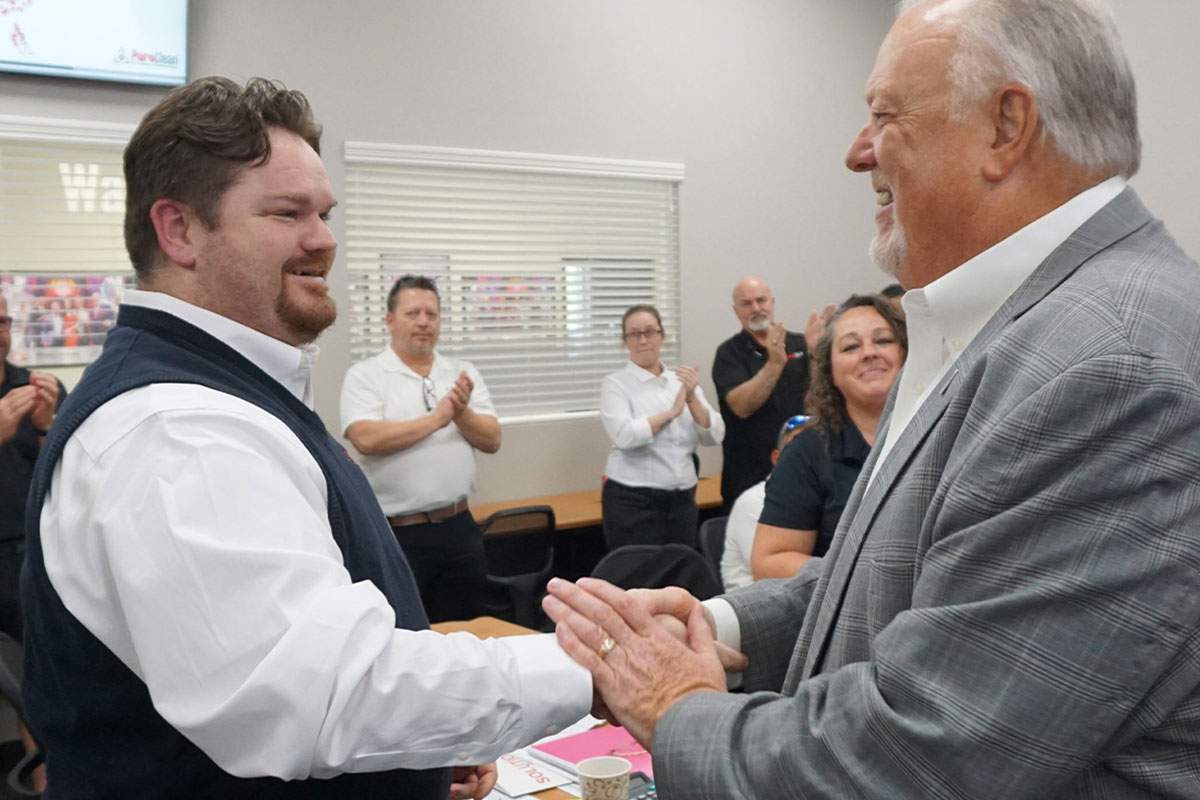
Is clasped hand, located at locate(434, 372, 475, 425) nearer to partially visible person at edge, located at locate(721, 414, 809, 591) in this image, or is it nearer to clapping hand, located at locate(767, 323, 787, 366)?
partially visible person at edge, located at locate(721, 414, 809, 591)

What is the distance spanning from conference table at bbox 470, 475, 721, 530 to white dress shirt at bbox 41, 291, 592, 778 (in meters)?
3.86

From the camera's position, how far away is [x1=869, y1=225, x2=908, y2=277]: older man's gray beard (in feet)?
4.21

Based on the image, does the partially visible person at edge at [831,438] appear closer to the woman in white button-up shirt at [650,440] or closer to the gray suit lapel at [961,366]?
the gray suit lapel at [961,366]

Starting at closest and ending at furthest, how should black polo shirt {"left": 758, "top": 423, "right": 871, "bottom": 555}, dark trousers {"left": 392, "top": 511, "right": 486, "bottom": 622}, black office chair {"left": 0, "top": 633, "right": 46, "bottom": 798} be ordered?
black office chair {"left": 0, "top": 633, "right": 46, "bottom": 798}, black polo shirt {"left": 758, "top": 423, "right": 871, "bottom": 555}, dark trousers {"left": 392, "top": 511, "right": 486, "bottom": 622}

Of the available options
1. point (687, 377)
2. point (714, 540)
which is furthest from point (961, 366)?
point (687, 377)

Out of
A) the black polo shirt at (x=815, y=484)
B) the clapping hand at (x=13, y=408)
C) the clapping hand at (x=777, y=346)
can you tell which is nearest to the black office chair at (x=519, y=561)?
the clapping hand at (x=777, y=346)

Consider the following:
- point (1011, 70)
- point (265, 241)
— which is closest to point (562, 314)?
point (265, 241)

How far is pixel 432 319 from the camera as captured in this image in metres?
4.71

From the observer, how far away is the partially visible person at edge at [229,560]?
114 cm

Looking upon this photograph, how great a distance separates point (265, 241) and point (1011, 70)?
1006 mm

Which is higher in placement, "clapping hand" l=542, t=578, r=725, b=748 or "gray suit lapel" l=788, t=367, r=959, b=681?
"gray suit lapel" l=788, t=367, r=959, b=681

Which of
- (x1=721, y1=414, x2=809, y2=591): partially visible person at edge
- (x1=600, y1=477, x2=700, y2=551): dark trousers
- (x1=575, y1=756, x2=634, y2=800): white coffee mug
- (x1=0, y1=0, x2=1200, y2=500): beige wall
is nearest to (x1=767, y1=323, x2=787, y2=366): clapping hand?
(x1=600, y1=477, x2=700, y2=551): dark trousers

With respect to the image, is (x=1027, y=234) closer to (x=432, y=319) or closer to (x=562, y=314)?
(x=432, y=319)

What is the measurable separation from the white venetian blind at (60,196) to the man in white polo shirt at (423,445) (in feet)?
4.35
